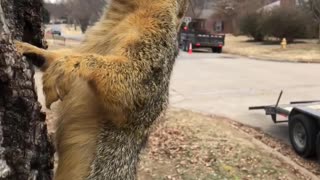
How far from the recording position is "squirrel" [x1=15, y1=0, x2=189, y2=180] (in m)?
2.73

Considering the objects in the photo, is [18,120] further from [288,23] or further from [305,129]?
[288,23]

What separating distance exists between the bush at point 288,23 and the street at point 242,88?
15258 millimetres

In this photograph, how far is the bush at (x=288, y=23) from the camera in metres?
39.6

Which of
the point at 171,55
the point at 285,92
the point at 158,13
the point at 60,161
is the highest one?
the point at 158,13

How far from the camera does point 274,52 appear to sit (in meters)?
33.5

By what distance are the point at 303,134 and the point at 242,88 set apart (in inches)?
311

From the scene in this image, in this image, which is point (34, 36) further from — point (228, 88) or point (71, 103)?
point (228, 88)

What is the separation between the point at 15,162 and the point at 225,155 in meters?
5.34

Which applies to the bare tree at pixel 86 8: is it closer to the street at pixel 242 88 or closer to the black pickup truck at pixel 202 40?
the street at pixel 242 88

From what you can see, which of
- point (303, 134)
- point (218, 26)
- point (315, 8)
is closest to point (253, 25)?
point (315, 8)

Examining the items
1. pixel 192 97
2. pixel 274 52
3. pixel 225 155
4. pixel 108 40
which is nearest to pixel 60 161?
pixel 108 40

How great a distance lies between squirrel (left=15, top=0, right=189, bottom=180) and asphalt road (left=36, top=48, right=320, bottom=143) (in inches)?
219

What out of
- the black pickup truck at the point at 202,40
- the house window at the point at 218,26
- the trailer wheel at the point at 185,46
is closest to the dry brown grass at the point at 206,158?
the black pickup truck at the point at 202,40

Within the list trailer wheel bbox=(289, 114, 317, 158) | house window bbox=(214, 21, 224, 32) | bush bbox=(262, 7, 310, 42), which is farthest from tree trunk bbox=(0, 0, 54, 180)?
house window bbox=(214, 21, 224, 32)
